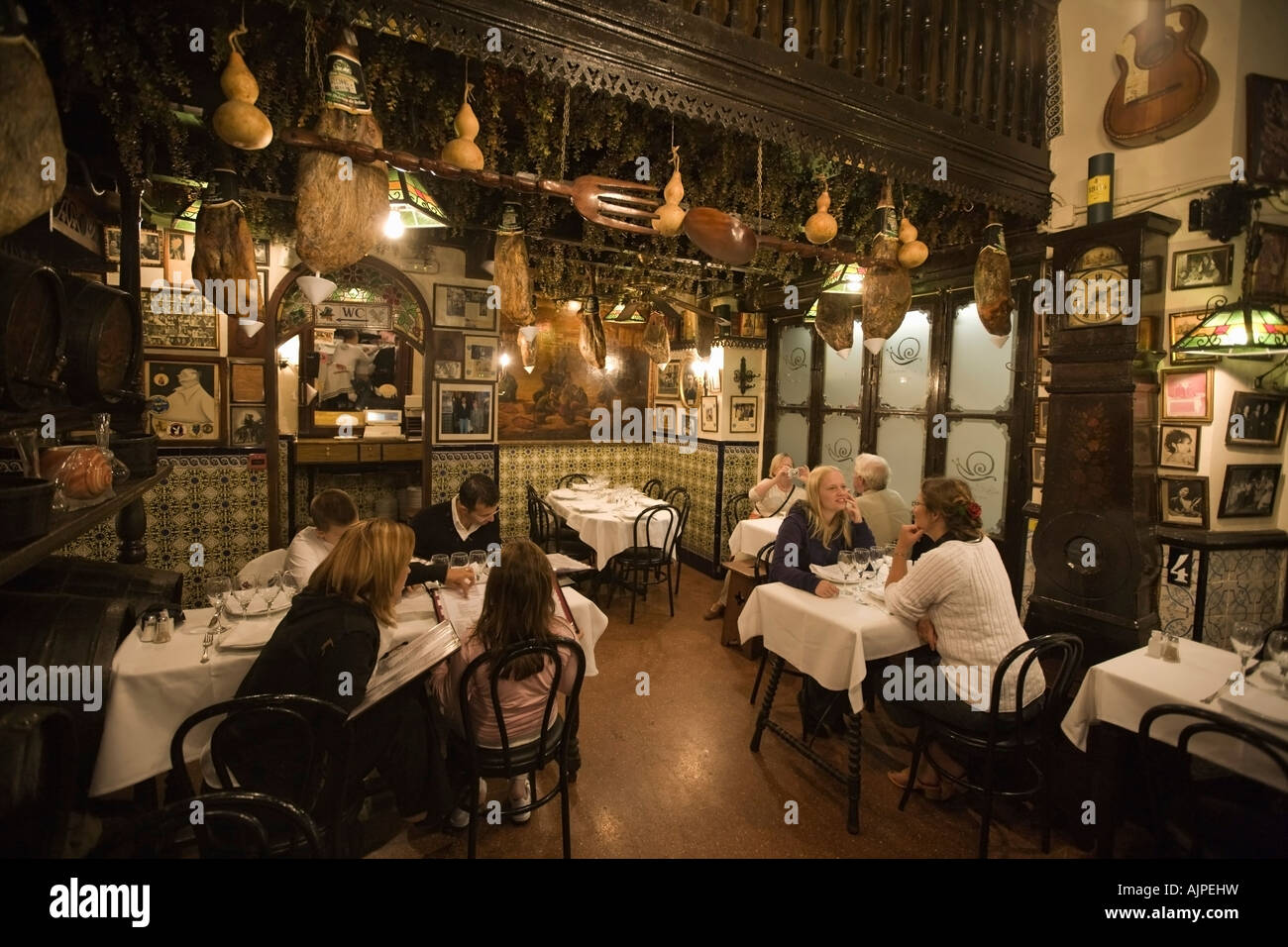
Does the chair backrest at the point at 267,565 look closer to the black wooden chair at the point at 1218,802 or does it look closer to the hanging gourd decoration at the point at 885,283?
the hanging gourd decoration at the point at 885,283

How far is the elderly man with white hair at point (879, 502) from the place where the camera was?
4609mm

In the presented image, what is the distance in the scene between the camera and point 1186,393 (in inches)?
134

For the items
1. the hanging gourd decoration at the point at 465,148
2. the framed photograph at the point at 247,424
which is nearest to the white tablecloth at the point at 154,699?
the hanging gourd decoration at the point at 465,148

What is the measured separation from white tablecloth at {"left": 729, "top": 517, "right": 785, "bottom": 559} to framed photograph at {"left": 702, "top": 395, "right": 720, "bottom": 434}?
186 cm

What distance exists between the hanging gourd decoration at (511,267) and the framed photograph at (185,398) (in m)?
3.73

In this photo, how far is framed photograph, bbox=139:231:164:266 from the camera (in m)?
5.01

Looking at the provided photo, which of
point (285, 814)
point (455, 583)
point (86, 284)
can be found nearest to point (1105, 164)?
point (455, 583)

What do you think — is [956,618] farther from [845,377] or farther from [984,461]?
[845,377]

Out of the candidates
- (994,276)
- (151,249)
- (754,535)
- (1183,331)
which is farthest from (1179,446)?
(151,249)

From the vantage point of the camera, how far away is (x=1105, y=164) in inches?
136

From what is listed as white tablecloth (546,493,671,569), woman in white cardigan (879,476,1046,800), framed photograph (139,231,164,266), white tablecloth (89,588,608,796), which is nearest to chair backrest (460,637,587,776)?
white tablecloth (89,588,608,796)

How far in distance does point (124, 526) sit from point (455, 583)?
1.71m

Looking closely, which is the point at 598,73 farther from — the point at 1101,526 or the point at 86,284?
the point at 1101,526
